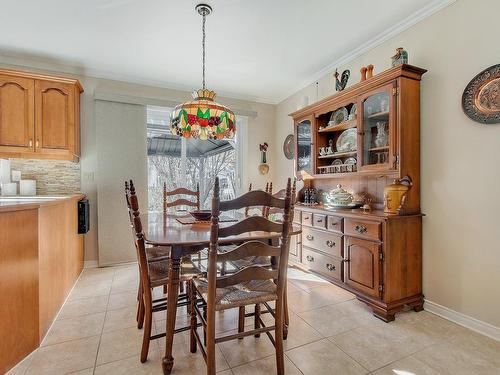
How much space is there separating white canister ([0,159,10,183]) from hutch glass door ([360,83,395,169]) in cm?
379

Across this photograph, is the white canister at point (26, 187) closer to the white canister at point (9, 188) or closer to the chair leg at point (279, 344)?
the white canister at point (9, 188)

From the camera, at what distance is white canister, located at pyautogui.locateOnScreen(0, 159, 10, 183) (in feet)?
9.68

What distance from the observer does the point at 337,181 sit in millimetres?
3180

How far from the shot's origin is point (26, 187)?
3.01 metres

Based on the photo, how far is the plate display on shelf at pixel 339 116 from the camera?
2.85 meters

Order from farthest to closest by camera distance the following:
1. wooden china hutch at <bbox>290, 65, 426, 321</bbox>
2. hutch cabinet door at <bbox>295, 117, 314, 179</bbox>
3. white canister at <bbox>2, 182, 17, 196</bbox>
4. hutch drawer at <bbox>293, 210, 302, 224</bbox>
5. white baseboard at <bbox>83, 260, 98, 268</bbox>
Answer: white baseboard at <bbox>83, 260, 98, 268</bbox> < hutch cabinet door at <bbox>295, 117, 314, 179</bbox> < hutch drawer at <bbox>293, 210, 302, 224</bbox> < white canister at <bbox>2, 182, 17, 196</bbox> < wooden china hutch at <bbox>290, 65, 426, 321</bbox>

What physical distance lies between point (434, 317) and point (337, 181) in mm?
1581

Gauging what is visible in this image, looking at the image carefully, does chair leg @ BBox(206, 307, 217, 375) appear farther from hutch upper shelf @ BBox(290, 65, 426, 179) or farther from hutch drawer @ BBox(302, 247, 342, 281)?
hutch upper shelf @ BBox(290, 65, 426, 179)

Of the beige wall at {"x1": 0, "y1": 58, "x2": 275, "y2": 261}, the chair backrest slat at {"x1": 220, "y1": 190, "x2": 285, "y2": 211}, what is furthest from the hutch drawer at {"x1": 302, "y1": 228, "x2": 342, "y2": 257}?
the beige wall at {"x1": 0, "y1": 58, "x2": 275, "y2": 261}

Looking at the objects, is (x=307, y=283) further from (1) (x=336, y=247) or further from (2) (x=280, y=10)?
(2) (x=280, y=10)

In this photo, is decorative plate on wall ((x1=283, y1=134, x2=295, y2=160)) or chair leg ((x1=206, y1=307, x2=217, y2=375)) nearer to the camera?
chair leg ((x1=206, y1=307, x2=217, y2=375))

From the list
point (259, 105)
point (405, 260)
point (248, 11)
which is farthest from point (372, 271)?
point (259, 105)

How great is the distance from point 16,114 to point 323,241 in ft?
11.4

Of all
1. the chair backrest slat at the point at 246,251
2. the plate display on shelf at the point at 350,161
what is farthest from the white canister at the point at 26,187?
the plate display on shelf at the point at 350,161
